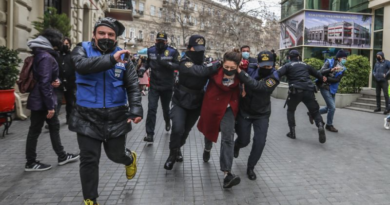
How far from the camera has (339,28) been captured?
60.2 feet

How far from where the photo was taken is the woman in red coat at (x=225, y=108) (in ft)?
12.6

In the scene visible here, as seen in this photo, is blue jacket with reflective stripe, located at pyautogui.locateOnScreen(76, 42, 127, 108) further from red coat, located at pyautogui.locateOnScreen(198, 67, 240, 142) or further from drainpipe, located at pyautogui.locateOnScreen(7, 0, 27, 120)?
drainpipe, located at pyautogui.locateOnScreen(7, 0, 27, 120)

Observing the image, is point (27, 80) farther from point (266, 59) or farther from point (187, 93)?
point (266, 59)

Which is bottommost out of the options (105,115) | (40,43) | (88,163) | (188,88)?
(88,163)

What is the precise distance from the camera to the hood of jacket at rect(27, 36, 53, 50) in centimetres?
444

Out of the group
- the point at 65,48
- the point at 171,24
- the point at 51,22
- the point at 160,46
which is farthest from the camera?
the point at 171,24

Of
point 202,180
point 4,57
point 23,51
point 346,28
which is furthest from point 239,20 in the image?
point 202,180

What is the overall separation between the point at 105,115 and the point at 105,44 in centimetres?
71

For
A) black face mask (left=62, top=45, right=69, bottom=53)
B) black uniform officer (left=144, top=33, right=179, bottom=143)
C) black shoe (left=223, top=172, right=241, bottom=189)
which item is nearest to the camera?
black shoe (left=223, top=172, right=241, bottom=189)

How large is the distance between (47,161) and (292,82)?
194 inches

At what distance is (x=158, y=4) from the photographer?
5559 centimetres

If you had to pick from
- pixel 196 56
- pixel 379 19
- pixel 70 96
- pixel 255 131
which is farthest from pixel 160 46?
pixel 379 19

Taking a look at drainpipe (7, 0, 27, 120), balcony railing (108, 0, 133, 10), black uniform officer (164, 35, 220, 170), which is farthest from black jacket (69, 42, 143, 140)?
balcony railing (108, 0, 133, 10)

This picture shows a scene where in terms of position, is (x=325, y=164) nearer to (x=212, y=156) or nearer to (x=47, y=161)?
(x=212, y=156)
